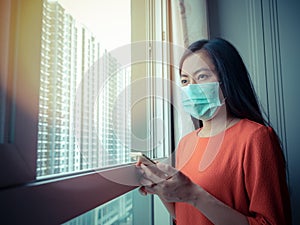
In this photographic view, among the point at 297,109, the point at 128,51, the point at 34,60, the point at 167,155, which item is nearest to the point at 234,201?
the point at 167,155

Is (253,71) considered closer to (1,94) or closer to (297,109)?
(297,109)

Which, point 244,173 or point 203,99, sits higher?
point 203,99

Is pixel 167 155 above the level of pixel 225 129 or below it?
below

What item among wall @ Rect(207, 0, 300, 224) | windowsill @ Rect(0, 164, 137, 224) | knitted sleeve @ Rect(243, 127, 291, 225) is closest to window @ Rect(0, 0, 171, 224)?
windowsill @ Rect(0, 164, 137, 224)

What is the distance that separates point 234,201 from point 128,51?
0.63m

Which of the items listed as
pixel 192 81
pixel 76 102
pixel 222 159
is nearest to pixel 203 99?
pixel 192 81

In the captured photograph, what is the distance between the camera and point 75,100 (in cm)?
59

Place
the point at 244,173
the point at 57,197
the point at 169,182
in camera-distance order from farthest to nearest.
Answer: the point at 244,173 < the point at 169,182 < the point at 57,197

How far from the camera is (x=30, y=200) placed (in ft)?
1.11

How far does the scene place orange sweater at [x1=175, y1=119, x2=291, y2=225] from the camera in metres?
0.71

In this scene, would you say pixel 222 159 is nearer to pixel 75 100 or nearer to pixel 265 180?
pixel 265 180

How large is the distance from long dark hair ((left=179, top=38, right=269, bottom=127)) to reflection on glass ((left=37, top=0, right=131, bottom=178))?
0.41 m

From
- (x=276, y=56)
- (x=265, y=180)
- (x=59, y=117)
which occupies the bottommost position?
(x=265, y=180)

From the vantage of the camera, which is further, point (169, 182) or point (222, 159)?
point (222, 159)
